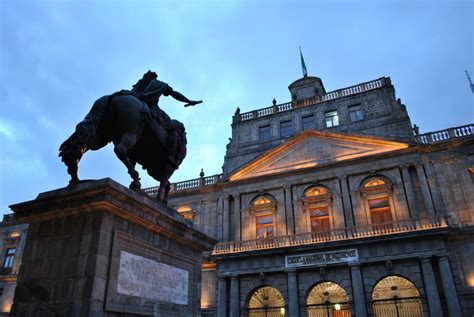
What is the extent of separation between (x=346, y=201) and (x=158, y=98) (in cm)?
2052

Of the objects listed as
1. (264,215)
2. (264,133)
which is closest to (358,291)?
(264,215)

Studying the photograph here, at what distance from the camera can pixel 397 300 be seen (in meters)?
21.2

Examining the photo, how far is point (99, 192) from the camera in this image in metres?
4.90

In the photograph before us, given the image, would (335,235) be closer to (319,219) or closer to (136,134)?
(319,219)

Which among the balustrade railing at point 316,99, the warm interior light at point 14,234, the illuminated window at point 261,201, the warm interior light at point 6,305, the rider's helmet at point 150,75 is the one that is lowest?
the warm interior light at point 6,305

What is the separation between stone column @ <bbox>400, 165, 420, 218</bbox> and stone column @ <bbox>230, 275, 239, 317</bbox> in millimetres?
12118

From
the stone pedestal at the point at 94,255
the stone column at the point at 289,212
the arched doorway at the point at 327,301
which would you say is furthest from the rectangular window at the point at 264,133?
the stone pedestal at the point at 94,255

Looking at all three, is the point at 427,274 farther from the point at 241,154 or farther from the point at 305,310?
the point at 241,154

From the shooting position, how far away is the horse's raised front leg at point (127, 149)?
590 cm

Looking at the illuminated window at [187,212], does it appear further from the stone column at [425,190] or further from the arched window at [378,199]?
the stone column at [425,190]

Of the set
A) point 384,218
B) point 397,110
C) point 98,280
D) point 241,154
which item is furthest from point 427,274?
point 98,280

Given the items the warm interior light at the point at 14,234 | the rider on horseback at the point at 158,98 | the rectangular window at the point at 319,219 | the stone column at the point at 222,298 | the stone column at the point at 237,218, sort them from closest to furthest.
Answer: the rider on horseback at the point at 158,98 < the stone column at the point at 222,298 < the rectangular window at the point at 319,219 < the stone column at the point at 237,218 < the warm interior light at the point at 14,234

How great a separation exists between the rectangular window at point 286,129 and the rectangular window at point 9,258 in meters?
28.7

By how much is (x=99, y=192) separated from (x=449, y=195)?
23.6m
